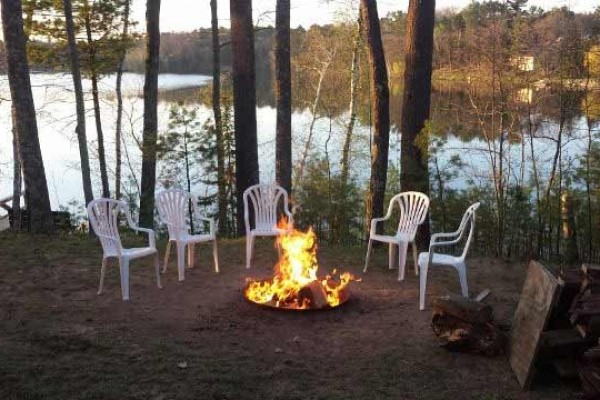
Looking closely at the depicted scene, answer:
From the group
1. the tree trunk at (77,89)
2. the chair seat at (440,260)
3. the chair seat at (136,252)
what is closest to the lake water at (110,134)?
the tree trunk at (77,89)

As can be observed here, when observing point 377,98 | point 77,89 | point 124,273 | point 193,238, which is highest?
point 77,89

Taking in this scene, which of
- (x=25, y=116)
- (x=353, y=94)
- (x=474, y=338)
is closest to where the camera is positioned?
(x=474, y=338)

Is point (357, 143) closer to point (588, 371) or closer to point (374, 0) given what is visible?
point (374, 0)

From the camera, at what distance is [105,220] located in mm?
4809

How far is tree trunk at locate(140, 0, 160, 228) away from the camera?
9.70 metres

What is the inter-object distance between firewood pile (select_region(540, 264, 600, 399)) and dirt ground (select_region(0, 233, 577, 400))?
0.15m

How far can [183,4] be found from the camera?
52.5ft

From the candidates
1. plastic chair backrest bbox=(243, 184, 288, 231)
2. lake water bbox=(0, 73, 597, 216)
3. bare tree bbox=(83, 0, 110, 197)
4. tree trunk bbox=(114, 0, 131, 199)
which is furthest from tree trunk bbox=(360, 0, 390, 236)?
tree trunk bbox=(114, 0, 131, 199)

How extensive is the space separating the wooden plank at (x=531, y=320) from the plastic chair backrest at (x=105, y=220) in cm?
305

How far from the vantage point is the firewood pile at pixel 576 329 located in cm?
309

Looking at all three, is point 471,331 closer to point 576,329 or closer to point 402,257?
point 576,329

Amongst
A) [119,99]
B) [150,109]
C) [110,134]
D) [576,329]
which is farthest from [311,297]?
[110,134]

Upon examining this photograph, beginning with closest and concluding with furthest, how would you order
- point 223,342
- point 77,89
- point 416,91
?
point 223,342
point 416,91
point 77,89

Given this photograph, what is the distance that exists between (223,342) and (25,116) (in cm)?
508
